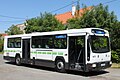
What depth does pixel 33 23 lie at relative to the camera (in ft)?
125

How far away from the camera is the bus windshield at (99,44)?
14.9 m

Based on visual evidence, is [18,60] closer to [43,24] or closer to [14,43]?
[14,43]

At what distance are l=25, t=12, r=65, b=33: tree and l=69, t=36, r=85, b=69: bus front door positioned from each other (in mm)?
18321

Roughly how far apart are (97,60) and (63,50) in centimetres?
256

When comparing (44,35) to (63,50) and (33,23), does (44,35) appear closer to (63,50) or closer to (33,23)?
(63,50)

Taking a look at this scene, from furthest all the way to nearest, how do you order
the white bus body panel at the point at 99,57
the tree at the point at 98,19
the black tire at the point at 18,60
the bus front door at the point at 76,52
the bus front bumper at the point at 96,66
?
1. the tree at the point at 98,19
2. the black tire at the point at 18,60
3. the bus front door at the point at 76,52
4. the white bus body panel at the point at 99,57
5. the bus front bumper at the point at 96,66

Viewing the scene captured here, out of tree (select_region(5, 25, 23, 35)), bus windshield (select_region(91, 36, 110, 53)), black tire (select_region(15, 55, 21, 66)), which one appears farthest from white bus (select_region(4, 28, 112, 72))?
tree (select_region(5, 25, 23, 35))

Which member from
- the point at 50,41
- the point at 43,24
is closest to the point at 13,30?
the point at 43,24

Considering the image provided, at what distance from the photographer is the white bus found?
1474 cm

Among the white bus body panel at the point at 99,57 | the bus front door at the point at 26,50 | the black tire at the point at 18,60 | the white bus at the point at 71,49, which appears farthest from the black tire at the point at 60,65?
the black tire at the point at 18,60

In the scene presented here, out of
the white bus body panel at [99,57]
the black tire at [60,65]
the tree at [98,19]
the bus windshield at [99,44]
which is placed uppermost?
the tree at [98,19]

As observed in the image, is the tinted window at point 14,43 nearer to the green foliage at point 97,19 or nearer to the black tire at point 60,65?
the black tire at point 60,65

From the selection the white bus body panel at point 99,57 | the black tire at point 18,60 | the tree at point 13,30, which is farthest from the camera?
the tree at point 13,30

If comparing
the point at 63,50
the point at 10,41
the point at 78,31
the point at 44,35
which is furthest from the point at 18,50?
the point at 78,31
